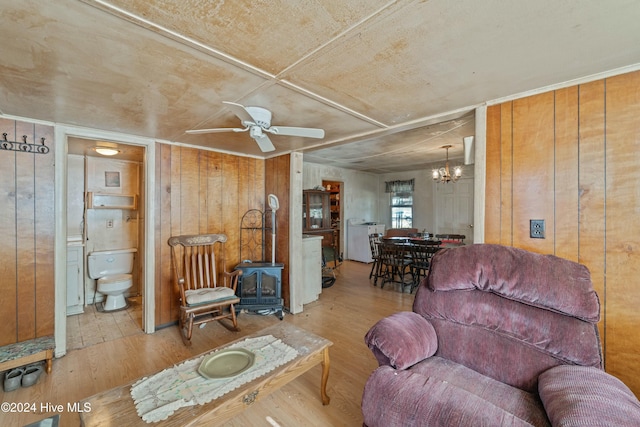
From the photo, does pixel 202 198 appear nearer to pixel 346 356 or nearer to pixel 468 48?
pixel 346 356

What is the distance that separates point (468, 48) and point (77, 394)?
3.33m

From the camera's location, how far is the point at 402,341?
150cm

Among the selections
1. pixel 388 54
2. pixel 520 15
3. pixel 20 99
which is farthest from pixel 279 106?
pixel 20 99

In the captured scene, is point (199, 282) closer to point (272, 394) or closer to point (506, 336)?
point (272, 394)

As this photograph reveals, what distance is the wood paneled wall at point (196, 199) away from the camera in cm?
305

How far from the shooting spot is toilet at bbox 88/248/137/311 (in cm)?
353

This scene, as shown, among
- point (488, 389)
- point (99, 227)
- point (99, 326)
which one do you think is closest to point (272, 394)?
point (488, 389)

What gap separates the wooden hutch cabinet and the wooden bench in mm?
3994

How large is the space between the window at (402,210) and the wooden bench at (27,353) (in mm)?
6795

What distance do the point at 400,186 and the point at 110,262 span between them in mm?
6331

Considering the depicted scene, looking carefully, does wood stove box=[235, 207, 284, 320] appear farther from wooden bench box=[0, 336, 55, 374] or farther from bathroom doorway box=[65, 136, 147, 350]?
wooden bench box=[0, 336, 55, 374]

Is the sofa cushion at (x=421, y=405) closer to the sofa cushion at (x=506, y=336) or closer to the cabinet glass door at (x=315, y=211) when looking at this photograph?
the sofa cushion at (x=506, y=336)

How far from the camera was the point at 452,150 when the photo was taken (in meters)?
4.52

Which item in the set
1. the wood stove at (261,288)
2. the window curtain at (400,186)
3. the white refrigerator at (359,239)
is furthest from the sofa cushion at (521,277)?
the window curtain at (400,186)
